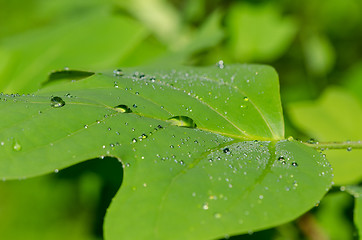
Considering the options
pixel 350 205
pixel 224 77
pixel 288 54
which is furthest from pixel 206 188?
pixel 288 54

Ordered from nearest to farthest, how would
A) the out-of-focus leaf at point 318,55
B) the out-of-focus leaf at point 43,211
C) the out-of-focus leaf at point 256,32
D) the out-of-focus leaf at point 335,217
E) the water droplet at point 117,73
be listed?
the water droplet at point 117,73 → the out-of-focus leaf at point 335,217 → the out-of-focus leaf at point 43,211 → the out-of-focus leaf at point 256,32 → the out-of-focus leaf at point 318,55

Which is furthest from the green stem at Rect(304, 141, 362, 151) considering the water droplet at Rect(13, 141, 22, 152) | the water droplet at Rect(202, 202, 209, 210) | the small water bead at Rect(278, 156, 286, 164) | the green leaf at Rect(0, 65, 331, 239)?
the water droplet at Rect(13, 141, 22, 152)

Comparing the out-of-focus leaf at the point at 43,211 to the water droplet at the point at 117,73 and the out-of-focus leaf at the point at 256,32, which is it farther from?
the out-of-focus leaf at the point at 256,32

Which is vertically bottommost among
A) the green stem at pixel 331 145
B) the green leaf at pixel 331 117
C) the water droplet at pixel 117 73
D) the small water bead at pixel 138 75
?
the green leaf at pixel 331 117

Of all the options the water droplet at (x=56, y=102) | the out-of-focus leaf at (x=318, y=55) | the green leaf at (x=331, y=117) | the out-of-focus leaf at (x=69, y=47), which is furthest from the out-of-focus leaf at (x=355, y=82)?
the water droplet at (x=56, y=102)

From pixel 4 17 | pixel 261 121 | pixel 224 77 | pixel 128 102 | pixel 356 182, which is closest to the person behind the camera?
pixel 128 102

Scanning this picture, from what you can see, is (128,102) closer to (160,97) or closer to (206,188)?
(160,97)

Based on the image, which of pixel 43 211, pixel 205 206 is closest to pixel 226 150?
pixel 205 206
